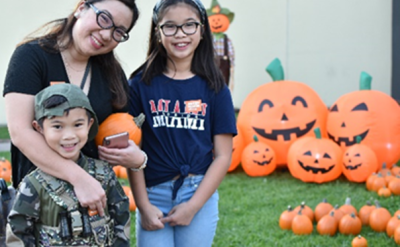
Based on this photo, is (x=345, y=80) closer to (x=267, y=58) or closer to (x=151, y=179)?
(x=267, y=58)

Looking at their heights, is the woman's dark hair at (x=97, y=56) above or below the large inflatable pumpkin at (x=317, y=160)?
above

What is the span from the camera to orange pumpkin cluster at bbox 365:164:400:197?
5230 millimetres

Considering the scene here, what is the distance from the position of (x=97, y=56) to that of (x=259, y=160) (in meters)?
4.14

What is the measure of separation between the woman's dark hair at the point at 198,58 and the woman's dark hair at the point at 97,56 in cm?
22

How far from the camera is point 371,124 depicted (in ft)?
20.2

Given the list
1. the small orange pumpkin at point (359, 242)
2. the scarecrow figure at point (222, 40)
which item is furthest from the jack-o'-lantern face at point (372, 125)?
the scarecrow figure at point (222, 40)

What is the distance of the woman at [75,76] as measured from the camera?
2.01m

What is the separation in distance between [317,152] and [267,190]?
735mm

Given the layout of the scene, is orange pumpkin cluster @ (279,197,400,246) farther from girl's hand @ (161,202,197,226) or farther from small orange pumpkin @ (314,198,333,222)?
girl's hand @ (161,202,197,226)

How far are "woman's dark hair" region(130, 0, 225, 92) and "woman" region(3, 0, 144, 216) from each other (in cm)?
24

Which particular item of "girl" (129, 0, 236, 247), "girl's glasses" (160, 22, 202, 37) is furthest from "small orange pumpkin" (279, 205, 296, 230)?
"girl's glasses" (160, 22, 202, 37)

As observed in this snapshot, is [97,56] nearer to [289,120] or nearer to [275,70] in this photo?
[289,120]

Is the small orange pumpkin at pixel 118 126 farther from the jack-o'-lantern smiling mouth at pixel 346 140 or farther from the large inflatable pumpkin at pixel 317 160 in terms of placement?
the jack-o'-lantern smiling mouth at pixel 346 140

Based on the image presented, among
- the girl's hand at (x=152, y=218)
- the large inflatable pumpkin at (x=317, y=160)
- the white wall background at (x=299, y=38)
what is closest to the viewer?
the girl's hand at (x=152, y=218)
